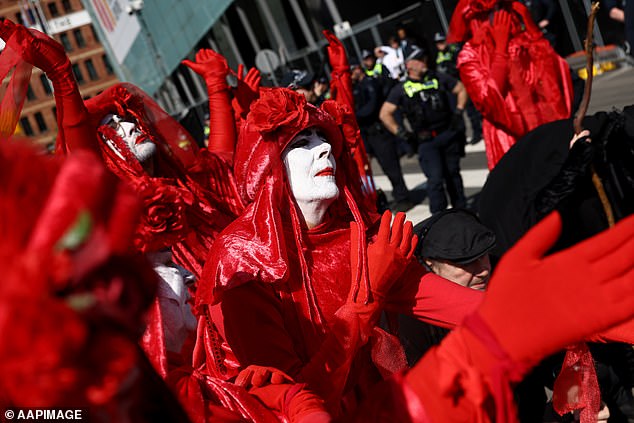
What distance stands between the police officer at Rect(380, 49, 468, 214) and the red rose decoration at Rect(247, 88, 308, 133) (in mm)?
5176

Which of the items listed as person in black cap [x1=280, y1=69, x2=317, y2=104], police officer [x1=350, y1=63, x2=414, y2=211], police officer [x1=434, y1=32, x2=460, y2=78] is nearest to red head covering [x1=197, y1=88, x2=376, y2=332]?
person in black cap [x1=280, y1=69, x2=317, y2=104]

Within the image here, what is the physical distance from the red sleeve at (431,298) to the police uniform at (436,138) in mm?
5139

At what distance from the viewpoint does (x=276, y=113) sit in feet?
8.57

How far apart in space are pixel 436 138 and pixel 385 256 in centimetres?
546

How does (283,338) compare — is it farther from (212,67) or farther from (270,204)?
(212,67)

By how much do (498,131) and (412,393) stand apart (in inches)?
183

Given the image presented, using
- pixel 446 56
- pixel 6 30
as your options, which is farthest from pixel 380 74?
pixel 6 30

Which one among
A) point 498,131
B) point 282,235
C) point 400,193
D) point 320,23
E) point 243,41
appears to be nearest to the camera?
point 282,235

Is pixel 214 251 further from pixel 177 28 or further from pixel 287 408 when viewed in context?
pixel 177 28

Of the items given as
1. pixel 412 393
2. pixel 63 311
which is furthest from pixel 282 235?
pixel 63 311

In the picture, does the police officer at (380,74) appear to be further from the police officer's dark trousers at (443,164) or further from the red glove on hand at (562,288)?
the red glove on hand at (562,288)

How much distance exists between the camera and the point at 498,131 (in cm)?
589

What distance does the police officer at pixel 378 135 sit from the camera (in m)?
9.47

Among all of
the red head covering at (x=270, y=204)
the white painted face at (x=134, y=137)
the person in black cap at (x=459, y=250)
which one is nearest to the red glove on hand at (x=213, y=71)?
the white painted face at (x=134, y=137)
